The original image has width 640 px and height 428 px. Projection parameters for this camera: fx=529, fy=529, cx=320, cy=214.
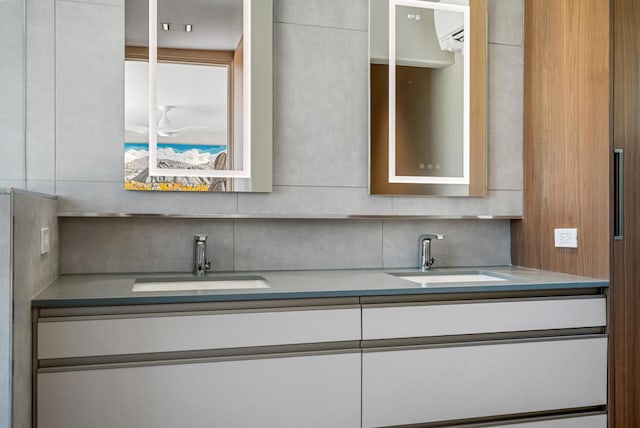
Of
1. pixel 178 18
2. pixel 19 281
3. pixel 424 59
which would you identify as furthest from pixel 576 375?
pixel 178 18

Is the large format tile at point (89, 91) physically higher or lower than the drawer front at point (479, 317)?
higher

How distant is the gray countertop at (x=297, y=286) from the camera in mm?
1680

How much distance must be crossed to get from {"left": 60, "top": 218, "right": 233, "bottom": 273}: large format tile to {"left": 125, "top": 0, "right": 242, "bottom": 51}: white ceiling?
2.49 feet

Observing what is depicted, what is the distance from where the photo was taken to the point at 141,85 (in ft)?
7.20

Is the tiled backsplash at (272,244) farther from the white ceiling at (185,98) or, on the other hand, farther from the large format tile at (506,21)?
the large format tile at (506,21)

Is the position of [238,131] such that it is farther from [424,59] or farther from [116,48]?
[424,59]

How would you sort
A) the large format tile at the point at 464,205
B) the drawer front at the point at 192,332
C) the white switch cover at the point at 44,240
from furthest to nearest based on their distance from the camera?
the large format tile at the point at 464,205
the white switch cover at the point at 44,240
the drawer front at the point at 192,332

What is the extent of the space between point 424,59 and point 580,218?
1008 mm

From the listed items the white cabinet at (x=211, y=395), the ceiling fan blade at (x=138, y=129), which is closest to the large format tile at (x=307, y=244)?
the ceiling fan blade at (x=138, y=129)

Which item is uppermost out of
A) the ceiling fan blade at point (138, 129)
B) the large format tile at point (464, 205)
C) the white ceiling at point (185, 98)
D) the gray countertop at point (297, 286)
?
the white ceiling at point (185, 98)

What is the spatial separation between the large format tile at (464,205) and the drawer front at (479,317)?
0.63 metres

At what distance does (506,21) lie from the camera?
264cm

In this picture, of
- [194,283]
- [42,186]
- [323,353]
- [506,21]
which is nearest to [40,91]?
[42,186]

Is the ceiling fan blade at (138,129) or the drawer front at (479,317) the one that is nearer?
the drawer front at (479,317)
